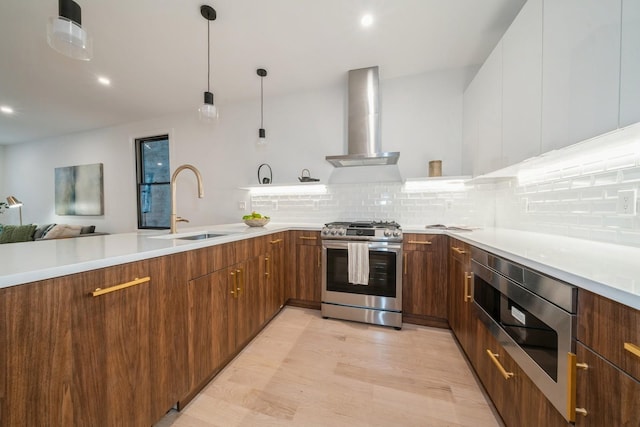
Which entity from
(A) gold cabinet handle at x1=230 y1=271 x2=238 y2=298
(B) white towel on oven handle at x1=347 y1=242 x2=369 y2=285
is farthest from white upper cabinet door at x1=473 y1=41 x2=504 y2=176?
(A) gold cabinet handle at x1=230 y1=271 x2=238 y2=298

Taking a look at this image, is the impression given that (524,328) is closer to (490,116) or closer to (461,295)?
(461,295)

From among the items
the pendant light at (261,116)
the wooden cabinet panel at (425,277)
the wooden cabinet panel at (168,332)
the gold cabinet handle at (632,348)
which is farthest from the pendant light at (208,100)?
the gold cabinet handle at (632,348)

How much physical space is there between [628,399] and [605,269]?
38cm

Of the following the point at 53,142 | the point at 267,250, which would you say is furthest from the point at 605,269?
the point at 53,142

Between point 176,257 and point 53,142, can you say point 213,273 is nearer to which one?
point 176,257

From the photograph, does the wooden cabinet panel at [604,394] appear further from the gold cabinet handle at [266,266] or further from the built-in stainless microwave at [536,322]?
the gold cabinet handle at [266,266]

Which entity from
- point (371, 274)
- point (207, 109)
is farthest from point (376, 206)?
point (207, 109)

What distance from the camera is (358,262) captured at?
2197mm

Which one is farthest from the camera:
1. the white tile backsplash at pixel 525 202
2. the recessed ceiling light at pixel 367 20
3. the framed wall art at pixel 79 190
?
the framed wall art at pixel 79 190

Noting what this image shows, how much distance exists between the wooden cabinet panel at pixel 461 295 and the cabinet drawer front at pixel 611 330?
918 millimetres

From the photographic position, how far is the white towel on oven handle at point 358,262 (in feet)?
7.16

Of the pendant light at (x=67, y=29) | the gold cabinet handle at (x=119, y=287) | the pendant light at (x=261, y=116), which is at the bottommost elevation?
the gold cabinet handle at (x=119, y=287)

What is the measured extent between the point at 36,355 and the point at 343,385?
1454 mm

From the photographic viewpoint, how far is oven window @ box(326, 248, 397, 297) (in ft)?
7.16
